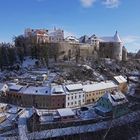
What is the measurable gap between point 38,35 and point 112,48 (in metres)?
14.6

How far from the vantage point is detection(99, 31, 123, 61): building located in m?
Result: 54.1

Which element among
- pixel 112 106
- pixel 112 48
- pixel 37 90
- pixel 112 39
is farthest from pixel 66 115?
pixel 112 39

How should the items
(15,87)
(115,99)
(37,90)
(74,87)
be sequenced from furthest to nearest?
(15,87) → (74,87) → (37,90) → (115,99)

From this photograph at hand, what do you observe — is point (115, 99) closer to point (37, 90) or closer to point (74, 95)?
point (74, 95)

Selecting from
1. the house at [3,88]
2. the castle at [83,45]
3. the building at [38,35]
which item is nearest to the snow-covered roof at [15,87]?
the house at [3,88]

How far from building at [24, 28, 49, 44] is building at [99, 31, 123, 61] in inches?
426

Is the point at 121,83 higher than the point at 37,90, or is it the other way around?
the point at 37,90

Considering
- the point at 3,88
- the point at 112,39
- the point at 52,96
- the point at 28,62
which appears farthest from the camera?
the point at 112,39

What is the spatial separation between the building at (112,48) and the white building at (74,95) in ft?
72.3

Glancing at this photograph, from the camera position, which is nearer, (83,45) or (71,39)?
(83,45)

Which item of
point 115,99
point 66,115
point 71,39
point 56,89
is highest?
point 71,39

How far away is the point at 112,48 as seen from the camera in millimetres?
55000

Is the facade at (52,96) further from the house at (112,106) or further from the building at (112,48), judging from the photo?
the building at (112,48)

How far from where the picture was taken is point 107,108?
26812mm
